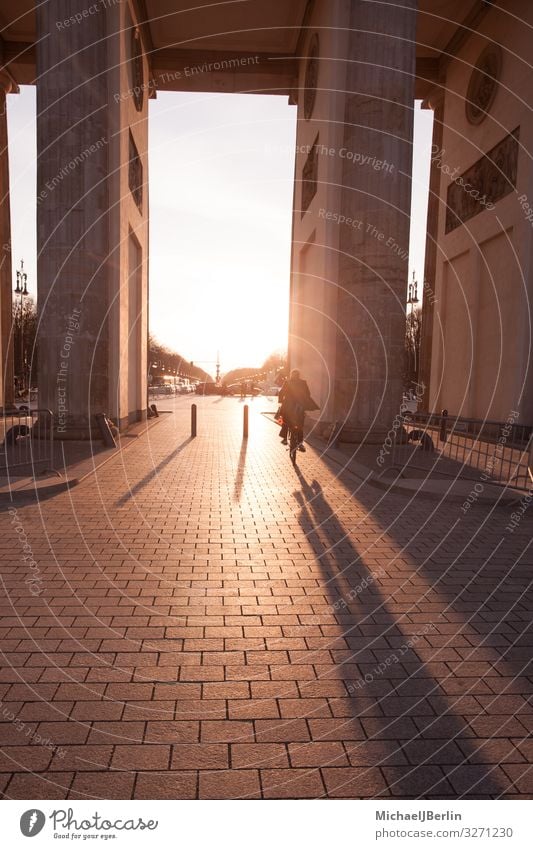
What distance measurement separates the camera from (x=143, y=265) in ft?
83.7

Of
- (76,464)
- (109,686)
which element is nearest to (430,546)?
(109,686)

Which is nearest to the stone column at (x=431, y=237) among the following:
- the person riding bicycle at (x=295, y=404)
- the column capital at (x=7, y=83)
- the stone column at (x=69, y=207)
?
the person riding bicycle at (x=295, y=404)

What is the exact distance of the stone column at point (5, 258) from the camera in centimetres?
2909

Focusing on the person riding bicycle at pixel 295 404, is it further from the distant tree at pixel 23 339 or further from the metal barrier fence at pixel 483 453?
the distant tree at pixel 23 339

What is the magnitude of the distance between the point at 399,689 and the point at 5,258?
3165 centimetres

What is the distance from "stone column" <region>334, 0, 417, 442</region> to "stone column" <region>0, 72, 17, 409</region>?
18.8 m

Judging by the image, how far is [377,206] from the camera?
58.1 ft

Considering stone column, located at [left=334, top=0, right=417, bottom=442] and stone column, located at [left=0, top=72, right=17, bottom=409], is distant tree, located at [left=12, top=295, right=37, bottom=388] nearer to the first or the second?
stone column, located at [left=0, top=72, right=17, bottom=409]

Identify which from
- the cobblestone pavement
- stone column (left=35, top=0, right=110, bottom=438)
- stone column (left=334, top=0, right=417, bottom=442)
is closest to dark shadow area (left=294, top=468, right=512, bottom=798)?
the cobblestone pavement

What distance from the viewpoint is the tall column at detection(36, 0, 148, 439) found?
17.1 meters

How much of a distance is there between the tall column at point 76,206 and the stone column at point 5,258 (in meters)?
12.8

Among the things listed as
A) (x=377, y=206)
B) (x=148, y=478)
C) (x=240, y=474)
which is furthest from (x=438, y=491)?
(x=377, y=206)

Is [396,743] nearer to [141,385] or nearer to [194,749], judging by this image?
[194,749]
